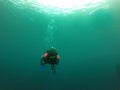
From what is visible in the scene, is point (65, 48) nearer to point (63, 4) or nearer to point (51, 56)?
point (63, 4)

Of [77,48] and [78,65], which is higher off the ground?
[77,48]

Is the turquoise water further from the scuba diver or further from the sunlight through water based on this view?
the scuba diver

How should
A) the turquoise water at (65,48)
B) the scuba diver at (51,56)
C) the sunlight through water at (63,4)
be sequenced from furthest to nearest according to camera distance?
the turquoise water at (65,48), the sunlight through water at (63,4), the scuba diver at (51,56)

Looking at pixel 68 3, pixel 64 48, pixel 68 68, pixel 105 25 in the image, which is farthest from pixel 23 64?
pixel 68 3

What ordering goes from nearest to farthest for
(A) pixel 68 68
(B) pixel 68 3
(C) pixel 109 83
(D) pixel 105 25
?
(B) pixel 68 3 < (D) pixel 105 25 < (C) pixel 109 83 < (A) pixel 68 68

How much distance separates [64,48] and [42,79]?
11054 mm

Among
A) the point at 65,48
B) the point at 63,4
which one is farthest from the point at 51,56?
the point at 65,48

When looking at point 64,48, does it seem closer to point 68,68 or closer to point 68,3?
point 68,68

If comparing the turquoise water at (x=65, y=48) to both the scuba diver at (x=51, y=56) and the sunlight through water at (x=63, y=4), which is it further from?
the scuba diver at (x=51, y=56)

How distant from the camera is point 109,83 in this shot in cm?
4275

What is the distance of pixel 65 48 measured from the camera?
49.4 metres

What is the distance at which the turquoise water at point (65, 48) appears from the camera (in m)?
31.2

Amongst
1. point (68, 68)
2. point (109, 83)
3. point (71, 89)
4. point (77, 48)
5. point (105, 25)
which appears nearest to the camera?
point (105, 25)

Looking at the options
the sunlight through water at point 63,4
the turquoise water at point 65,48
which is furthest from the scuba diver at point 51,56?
the turquoise water at point 65,48
